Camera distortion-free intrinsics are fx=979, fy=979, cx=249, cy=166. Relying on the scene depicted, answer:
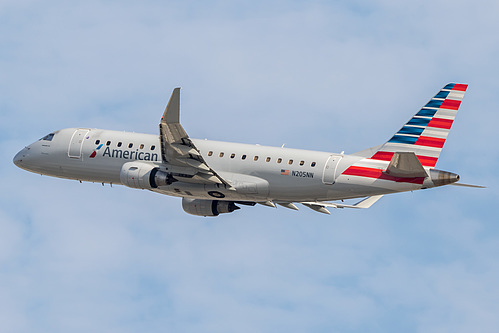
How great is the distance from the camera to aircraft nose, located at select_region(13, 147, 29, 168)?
62938 millimetres

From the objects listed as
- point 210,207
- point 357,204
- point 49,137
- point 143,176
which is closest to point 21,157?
point 49,137

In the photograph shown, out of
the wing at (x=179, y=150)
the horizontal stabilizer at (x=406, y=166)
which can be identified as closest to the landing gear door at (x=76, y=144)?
the wing at (x=179, y=150)

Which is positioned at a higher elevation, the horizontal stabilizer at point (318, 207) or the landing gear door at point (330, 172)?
the landing gear door at point (330, 172)

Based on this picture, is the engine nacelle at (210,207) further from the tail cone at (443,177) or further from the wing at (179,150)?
the tail cone at (443,177)

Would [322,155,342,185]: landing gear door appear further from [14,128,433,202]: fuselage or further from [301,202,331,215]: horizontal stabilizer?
[301,202,331,215]: horizontal stabilizer

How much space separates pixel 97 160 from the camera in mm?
59531

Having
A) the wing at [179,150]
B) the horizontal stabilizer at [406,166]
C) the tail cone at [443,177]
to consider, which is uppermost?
the wing at [179,150]

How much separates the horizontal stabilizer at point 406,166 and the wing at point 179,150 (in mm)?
9835

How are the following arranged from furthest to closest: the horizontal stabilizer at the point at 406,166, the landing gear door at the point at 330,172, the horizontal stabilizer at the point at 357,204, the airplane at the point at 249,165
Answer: the horizontal stabilizer at the point at 357,204
the landing gear door at the point at 330,172
the airplane at the point at 249,165
the horizontal stabilizer at the point at 406,166

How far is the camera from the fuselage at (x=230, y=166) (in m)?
54.4

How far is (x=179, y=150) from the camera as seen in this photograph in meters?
53.6

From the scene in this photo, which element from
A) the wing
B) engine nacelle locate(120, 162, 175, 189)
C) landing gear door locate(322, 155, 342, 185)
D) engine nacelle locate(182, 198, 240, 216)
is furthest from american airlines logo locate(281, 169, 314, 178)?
engine nacelle locate(182, 198, 240, 216)

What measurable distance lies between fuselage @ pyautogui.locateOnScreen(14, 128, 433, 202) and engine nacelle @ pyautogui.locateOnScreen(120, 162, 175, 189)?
0.49 meters

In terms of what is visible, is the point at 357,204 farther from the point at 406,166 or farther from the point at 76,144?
the point at 76,144
